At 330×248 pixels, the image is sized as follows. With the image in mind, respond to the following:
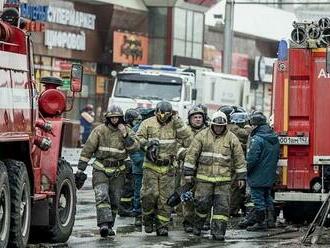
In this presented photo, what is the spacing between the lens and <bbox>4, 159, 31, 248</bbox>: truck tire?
11.4 metres

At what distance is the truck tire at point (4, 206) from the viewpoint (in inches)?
436

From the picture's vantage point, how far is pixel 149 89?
33344 mm

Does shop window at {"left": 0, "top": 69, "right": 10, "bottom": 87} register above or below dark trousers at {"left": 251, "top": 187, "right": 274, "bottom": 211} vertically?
above

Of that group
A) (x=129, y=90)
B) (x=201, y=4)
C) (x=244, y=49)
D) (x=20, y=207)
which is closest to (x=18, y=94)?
(x=20, y=207)

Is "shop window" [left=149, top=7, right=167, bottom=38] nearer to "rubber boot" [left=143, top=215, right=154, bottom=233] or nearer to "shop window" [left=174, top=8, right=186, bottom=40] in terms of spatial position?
"shop window" [left=174, top=8, right=186, bottom=40]

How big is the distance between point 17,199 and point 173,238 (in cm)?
354

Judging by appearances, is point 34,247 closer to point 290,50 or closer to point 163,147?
point 163,147

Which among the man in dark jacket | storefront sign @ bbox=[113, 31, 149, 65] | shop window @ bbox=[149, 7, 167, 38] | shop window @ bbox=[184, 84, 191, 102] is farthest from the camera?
shop window @ bbox=[149, 7, 167, 38]

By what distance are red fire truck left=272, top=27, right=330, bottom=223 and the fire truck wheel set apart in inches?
145

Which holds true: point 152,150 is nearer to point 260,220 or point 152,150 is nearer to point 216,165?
point 216,165

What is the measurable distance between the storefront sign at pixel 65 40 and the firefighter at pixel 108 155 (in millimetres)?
26992

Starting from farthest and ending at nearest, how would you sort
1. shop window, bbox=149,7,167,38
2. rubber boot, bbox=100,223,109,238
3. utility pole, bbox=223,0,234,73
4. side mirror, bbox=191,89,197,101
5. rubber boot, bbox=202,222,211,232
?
shop window, bbox=149,7,167,38, utility pole, bbox=223,0,234,73, side mirror, bbox=191,89,197,101, rubber boot, bbox=202,222,211,232, rubber boot, bbox=100,223,109,238

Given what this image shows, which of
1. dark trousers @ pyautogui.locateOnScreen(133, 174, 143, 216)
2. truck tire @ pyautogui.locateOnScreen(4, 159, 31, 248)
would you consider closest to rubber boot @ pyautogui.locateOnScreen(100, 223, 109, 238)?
dark trousers @ pyautogui.locateOnScreen(133, 174, 143, 216)

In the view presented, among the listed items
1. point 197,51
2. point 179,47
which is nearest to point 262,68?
point 197,51
